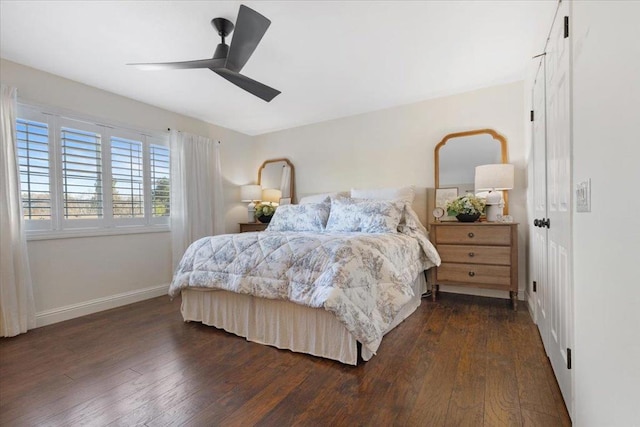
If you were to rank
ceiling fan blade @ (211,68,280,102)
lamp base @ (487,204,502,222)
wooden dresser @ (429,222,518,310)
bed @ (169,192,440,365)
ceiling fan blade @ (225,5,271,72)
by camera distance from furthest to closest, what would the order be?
1. lamp base @ (487,204,502,222)
2. wooden dresser @ (429,222,518,310)
3. ceiling fan blade @ (211,68,280,102)
4. bed @ (169,192,440,365)
5. ceiling fan blade @ (225,5,271,72)

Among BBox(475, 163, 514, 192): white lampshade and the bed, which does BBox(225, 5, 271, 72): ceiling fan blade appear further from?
BBox(475, 163, 514, 192): white lampshade

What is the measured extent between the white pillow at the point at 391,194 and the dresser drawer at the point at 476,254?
71 centimetres

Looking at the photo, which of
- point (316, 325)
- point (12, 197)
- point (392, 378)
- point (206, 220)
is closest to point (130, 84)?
point (12, 197)

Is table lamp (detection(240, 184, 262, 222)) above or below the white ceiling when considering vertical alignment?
below

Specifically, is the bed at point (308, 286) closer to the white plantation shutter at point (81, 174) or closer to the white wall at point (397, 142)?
the white wall at point (397, 142)

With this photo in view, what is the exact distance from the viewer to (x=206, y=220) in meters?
4.23

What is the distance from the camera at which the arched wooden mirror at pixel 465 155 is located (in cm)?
327

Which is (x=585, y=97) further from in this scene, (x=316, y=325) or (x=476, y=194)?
(x=476, y=194)

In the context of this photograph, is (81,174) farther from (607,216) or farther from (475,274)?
(475,274)

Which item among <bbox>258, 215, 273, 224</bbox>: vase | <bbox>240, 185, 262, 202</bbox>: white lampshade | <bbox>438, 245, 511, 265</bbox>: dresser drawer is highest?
<bbox>240, 185, 262, 202</bbox>: white lampshade

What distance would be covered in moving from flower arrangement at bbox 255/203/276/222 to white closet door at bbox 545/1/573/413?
353 cm

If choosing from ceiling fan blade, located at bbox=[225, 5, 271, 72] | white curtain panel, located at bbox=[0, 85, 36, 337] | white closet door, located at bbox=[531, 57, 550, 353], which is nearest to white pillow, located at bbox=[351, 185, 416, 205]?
white closet door, located at bbox=[531, 57, 550, 353]

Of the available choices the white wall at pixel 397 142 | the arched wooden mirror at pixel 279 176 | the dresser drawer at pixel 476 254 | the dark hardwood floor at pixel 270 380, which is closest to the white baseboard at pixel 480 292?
the white wall at pixel 397 142

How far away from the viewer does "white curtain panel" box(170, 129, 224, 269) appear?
3859 millimetres
